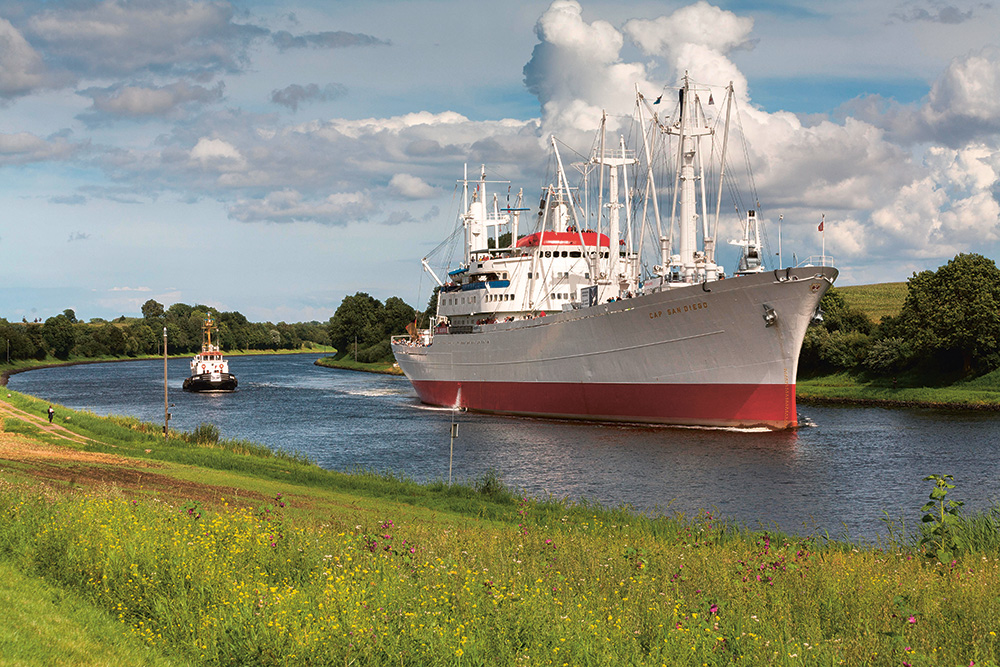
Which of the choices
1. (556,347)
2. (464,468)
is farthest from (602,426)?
(464,468)

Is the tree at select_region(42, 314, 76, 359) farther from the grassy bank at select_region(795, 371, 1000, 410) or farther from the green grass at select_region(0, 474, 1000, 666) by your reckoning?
the green grass at select_region(0, 474, 1000, 666)

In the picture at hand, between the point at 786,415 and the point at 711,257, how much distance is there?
10.1 m

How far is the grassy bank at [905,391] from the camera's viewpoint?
58.8m

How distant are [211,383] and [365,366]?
5360 cm

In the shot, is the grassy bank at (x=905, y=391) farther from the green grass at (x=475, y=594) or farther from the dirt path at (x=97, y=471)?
the dirt path at (x=97, y=471)

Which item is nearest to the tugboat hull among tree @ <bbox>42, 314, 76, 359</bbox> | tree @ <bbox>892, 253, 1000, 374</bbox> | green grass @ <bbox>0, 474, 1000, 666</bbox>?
tree @ <bbox>892, 253, 1000, 374</bbox>

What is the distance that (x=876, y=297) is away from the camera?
117 metres

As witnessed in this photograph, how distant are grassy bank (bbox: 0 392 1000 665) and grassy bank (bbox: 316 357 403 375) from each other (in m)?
117

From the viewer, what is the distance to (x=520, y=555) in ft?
46.9

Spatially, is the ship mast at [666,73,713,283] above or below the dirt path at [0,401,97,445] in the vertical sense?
above

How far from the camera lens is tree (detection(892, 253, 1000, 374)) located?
62062 millimetres

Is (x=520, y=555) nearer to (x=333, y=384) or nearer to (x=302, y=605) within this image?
(x=302, y=605)

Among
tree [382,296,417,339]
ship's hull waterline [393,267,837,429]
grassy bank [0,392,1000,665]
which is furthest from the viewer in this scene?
tree [382,296,417,339]

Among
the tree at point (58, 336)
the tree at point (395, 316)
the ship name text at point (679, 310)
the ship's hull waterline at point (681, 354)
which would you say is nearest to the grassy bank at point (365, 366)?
the tree at point (395, 316)
